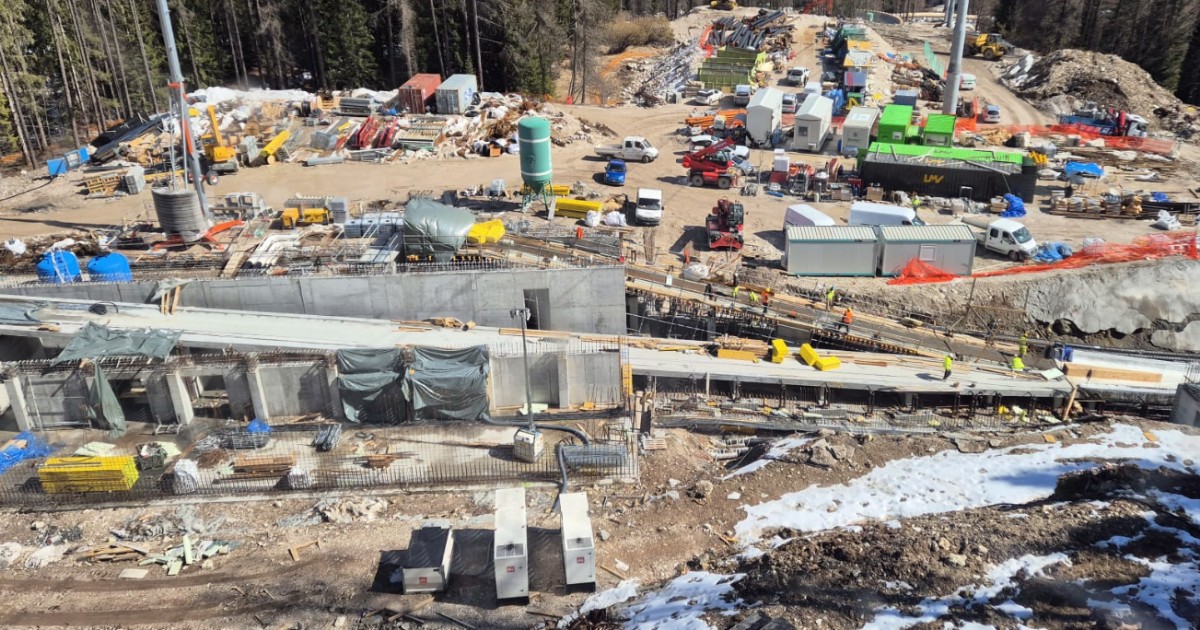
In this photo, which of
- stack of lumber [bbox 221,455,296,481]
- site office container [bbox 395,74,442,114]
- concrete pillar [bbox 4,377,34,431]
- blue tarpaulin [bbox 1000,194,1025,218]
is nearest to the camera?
stack of lumber [bbox 221,455,296,481]

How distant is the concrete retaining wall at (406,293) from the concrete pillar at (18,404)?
5.56 meters

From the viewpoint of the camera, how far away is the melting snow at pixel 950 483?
809 inches

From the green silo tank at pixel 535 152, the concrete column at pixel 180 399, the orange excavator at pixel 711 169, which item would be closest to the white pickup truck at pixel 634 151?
the orange excavator at pixel 711 169

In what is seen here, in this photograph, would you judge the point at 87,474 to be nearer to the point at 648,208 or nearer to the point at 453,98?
the point at 648,208

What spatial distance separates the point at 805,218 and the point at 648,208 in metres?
6.73

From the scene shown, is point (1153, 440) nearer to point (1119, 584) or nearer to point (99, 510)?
point (1119, 584)

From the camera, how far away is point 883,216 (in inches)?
1433

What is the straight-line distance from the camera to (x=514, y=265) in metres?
32.6

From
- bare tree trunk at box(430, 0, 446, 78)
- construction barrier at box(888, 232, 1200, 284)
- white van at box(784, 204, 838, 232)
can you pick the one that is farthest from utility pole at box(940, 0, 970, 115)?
bare tree trunk at box(430, 0, 446, 78)

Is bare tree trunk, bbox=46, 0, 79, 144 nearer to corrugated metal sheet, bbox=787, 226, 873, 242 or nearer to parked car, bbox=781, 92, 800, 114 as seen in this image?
parked car, bbox=781, 92, 800, 114

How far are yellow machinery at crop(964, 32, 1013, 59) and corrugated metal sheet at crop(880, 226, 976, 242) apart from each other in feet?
136

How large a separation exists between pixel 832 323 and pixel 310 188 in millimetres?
26305

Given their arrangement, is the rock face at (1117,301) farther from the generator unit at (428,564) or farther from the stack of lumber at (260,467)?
the stack of lumber at (260,467)

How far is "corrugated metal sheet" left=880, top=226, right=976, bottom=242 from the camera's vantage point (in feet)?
111
